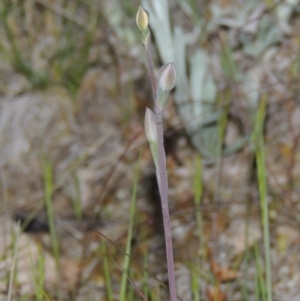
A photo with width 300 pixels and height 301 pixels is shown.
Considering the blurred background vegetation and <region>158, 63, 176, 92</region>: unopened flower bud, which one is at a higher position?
the blurred background vegetation

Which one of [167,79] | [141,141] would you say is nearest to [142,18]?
[167,79]

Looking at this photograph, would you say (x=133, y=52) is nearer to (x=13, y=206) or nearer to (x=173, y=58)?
(x=173, y=58)

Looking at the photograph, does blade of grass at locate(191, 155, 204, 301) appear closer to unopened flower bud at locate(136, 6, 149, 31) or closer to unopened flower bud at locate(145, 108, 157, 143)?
unopened flower bud at locate(145, 108, 157, 143)

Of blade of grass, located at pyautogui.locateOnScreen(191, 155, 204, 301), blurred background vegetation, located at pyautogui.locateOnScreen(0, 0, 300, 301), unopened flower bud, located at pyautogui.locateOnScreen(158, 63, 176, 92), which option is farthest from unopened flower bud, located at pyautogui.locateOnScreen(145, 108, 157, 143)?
blurred background vegetation, located at pyautogui.locateOnScreen(0, 0, 300, 301)

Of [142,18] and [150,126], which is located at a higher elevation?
[142,18]

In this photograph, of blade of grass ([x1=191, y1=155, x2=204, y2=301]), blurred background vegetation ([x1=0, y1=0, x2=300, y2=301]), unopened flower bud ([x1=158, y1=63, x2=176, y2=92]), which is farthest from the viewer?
blurred background vegetation ([x1=0, y1=0, x2=300, y2=301])

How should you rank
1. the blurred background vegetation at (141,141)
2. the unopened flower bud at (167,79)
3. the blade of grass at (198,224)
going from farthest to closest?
1. the blurred background vegetation at (141,141)
2. the blade of grass at (198,224)
3. the unopened flower bud at (167,79)

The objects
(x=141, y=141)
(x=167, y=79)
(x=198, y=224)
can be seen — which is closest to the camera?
(x=167, y=79)

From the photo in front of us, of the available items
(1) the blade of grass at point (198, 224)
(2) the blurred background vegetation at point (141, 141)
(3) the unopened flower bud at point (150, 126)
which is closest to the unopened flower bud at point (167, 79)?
(3) the unopened flower bud at point (150, 126)

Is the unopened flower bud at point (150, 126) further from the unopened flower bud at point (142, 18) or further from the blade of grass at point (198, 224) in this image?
the blade of grass at point (198, 224)

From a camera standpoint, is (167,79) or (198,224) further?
(198,224)

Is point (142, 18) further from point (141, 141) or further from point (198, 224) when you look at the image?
point (141, 141)

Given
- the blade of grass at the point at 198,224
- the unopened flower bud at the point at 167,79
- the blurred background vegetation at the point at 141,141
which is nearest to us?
the unopened flower bud at the point at 167,79

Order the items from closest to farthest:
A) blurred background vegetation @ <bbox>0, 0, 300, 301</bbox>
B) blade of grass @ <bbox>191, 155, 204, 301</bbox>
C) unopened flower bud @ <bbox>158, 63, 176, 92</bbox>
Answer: unopened flower bud @ <bbox>158, 63, 176, 92</bbox> → blade of grass @ <bbox>191, 155, 204, 301</bbox> → blurred background vegetation @ <bbox>0, 0, 300, 301</bbox>
